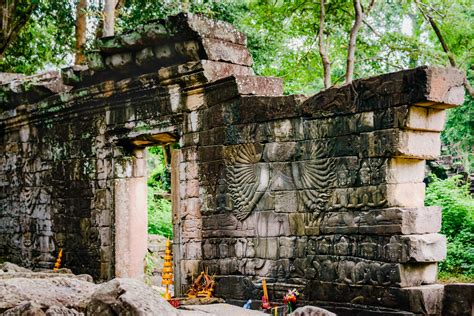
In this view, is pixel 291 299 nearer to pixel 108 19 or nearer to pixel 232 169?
pixel 232 169

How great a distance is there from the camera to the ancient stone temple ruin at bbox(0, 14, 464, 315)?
A: 6996 mm

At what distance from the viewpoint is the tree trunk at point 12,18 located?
1786cm

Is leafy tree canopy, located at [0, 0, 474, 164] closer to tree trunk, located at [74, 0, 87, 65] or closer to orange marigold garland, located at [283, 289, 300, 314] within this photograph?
tree trunk, located at [74, 0, 87, 65]

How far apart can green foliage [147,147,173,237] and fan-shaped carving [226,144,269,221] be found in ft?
16.4

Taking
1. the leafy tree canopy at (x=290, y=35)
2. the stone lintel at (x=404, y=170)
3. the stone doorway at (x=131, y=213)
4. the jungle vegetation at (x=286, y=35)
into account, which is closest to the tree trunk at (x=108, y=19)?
the jungle vegetation at (x=286, y=35)

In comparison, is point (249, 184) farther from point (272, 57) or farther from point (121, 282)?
point (272, 57)

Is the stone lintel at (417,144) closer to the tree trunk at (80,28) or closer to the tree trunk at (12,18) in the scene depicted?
the tree trunk at (80,28)

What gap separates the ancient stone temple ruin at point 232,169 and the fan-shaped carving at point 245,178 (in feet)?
0.06

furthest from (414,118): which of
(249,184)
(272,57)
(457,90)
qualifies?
(272,57)

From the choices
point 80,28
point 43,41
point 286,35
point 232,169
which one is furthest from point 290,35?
point 232,169

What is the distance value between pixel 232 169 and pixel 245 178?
261 mm

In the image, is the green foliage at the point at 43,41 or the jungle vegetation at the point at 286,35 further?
the green foliage at the point at 43,41

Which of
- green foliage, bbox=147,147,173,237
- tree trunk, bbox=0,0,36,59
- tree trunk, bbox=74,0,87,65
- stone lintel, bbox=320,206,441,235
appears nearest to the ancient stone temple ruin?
stone lintel, bbox=320,206,441,235

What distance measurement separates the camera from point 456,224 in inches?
519
